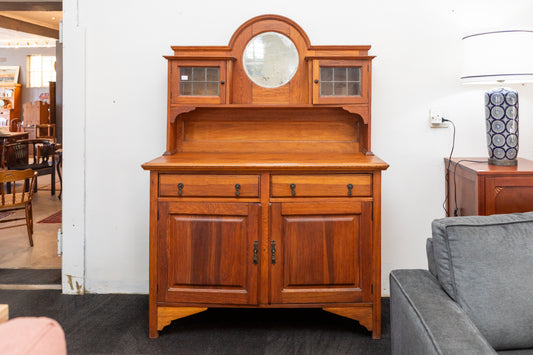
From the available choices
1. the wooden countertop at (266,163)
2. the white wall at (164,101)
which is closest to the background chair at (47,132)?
the white wall at (164,101)

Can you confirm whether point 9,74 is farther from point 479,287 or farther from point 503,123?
point 479,287

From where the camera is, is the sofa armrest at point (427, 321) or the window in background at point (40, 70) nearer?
the sofa armrest at point (427, 321)

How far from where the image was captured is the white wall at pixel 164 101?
254 centimetres

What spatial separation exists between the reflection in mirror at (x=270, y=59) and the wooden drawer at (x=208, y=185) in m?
0.66

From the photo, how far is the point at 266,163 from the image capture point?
82.0 inches

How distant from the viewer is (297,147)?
8.34ft

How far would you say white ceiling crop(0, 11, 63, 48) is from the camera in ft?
24.2

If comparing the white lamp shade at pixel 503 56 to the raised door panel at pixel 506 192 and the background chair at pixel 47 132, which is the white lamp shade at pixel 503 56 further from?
the background chair at pixel 47 132

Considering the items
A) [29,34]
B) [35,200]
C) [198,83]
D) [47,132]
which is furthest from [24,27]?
[198,83]

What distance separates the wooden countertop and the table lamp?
0.62 meters

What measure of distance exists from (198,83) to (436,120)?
1.35 meters

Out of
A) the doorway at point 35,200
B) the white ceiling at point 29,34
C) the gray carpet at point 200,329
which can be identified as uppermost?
the white ceiling at point 29,34

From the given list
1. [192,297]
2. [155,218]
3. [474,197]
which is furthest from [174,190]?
[474,197]

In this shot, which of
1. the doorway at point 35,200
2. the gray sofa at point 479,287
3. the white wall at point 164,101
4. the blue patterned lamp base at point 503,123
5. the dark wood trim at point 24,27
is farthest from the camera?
the dark wood trim at point 24,27
